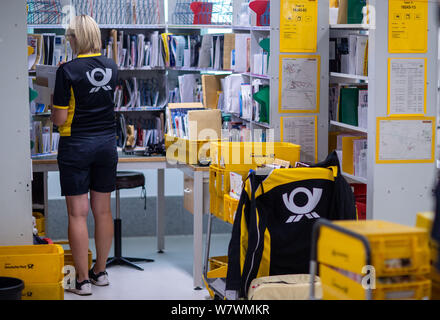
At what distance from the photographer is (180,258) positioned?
6.31m

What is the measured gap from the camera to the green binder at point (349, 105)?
17.2 ft

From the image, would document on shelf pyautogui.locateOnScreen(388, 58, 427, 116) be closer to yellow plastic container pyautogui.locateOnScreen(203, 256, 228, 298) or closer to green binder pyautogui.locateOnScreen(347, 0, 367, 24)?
green binder pyautogui.locateOnScreen(347, 0, 367, 24)

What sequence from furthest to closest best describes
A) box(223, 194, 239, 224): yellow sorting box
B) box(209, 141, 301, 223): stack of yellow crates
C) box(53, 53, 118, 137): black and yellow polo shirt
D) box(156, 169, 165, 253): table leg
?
1. box(156, 169, 165, 253): table leg
2. box(53, 53, 118, 137): black and yellow polo shirt
3. box(209, 141, 301, 223): stack of yellow crates
4. box(223, 194, 239, 224): yellow sorting box

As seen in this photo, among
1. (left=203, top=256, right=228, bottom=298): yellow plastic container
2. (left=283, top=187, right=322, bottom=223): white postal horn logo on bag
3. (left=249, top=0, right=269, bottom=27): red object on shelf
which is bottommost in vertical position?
(left=203, top=256, right=228, bottom=298): yellow plastic container

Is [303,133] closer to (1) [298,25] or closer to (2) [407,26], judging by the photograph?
(1) [298,25]

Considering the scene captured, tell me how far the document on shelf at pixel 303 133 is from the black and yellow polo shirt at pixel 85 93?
1.30m

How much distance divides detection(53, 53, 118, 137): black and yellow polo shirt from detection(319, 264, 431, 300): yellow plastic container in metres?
2.76

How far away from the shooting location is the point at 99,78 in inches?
195

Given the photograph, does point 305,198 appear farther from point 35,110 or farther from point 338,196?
point 35,110

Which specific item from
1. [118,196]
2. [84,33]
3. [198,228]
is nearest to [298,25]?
[84,33]

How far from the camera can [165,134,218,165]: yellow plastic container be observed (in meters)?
5.36

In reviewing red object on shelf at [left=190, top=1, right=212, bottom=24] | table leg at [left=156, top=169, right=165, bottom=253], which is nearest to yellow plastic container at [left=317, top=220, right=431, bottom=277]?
table leg at [left=156, top=169, right=165, bottom=253]

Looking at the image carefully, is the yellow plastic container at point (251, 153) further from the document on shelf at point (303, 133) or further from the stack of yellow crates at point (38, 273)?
the stack of yellow crates at point (38, 273)
